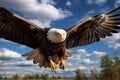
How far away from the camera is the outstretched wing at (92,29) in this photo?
10.7 m

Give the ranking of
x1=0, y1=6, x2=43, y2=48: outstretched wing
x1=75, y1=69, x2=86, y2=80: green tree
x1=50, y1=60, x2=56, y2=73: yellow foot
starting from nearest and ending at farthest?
x1=50, y1=60, x2=56, y2=73: yellow foot → x1=0, y1=6, x2=43, y2=48: outstretched wing → x1=75, y1=69, x2=86, y2=80: green tree

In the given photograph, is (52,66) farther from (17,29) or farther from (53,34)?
(17,29)

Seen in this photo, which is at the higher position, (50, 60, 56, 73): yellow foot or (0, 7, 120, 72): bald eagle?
(0, 7, 120, 72): bald eagle

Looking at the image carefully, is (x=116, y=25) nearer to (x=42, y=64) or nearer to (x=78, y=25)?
(x=78, y=25)

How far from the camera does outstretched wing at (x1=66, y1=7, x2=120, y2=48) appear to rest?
35.0 ft

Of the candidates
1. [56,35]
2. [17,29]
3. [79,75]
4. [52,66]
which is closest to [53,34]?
[56,35]

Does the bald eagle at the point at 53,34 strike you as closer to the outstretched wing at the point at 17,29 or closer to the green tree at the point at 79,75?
the outstretched wing at the point at 17,29

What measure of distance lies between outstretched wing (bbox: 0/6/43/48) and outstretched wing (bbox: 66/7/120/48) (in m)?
1.00

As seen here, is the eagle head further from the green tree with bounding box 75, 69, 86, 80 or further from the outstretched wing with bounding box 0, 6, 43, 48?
the green tree with bounding box 75, 69, 86, 80

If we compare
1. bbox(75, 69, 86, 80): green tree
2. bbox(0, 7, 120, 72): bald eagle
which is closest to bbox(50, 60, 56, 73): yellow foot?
bbox(0, 7, 120, 72): bald eagle

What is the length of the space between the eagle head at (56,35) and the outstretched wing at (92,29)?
2.44ft

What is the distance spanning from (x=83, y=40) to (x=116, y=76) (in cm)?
2172

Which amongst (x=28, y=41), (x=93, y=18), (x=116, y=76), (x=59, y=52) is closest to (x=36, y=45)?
(x=28, y=41)

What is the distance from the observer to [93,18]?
436 inches
